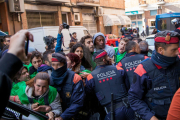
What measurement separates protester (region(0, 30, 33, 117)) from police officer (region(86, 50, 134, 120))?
179cm

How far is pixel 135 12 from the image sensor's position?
38.4 metres

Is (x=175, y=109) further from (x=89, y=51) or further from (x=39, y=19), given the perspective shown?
(x=39, y=19)

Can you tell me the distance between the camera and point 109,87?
9.04ft

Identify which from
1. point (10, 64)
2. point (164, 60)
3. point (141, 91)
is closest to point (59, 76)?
point (141, 91)

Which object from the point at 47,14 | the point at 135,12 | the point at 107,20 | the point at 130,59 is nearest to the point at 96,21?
the point at 107,20

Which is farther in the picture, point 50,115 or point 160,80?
point 50,115

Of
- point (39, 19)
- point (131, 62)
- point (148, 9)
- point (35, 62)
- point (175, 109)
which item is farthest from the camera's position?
point (148, 9)

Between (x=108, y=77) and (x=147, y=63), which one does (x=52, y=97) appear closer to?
(x=108, y=77)

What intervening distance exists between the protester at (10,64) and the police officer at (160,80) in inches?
58.2

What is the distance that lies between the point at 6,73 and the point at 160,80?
168cm

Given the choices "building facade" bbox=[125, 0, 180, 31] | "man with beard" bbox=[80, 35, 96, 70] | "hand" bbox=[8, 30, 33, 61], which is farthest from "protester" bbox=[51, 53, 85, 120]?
"building facade" bbox=[125, 0, 180, 31]

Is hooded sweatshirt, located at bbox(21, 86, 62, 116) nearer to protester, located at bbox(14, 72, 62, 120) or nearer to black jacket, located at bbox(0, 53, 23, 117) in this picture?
protester, located at bbox(14, 72, 62, 120)

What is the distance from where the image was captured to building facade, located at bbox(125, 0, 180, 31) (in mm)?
34469

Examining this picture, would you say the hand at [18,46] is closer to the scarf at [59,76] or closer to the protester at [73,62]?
the scarf at [59,76]
